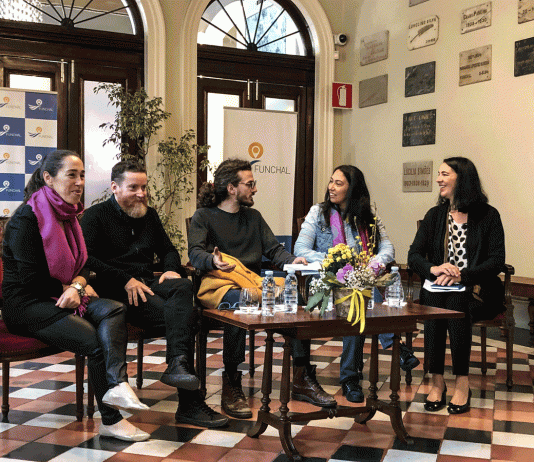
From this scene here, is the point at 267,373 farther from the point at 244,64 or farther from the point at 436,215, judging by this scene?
the point at 244,64

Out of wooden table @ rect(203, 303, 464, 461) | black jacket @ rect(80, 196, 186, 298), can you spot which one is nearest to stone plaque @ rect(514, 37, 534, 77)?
wooden table @ rect(203, 303, 464, 461)

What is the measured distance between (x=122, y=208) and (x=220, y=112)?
12.3ft

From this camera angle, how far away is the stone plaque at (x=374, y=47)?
23.0ft

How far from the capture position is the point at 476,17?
6016mm

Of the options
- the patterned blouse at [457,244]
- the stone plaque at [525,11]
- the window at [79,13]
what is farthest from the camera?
the window at [79,13]

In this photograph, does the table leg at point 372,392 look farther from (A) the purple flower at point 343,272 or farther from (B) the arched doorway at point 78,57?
(B) the arched doorway at point 78,57

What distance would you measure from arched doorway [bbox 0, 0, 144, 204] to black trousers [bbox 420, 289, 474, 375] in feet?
12.8

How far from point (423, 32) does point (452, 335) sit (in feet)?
12.9

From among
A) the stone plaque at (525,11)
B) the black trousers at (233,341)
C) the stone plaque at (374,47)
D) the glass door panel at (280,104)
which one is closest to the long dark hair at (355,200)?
the black trousers at (233,341)

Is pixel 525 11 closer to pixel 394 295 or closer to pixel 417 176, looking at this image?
pixel 417 176

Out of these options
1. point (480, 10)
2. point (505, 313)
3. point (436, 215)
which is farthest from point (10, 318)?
point (480, 10)

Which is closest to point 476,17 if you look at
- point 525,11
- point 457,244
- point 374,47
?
point 525,11

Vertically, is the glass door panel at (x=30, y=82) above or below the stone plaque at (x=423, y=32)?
below

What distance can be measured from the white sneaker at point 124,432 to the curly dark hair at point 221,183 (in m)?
1.29
